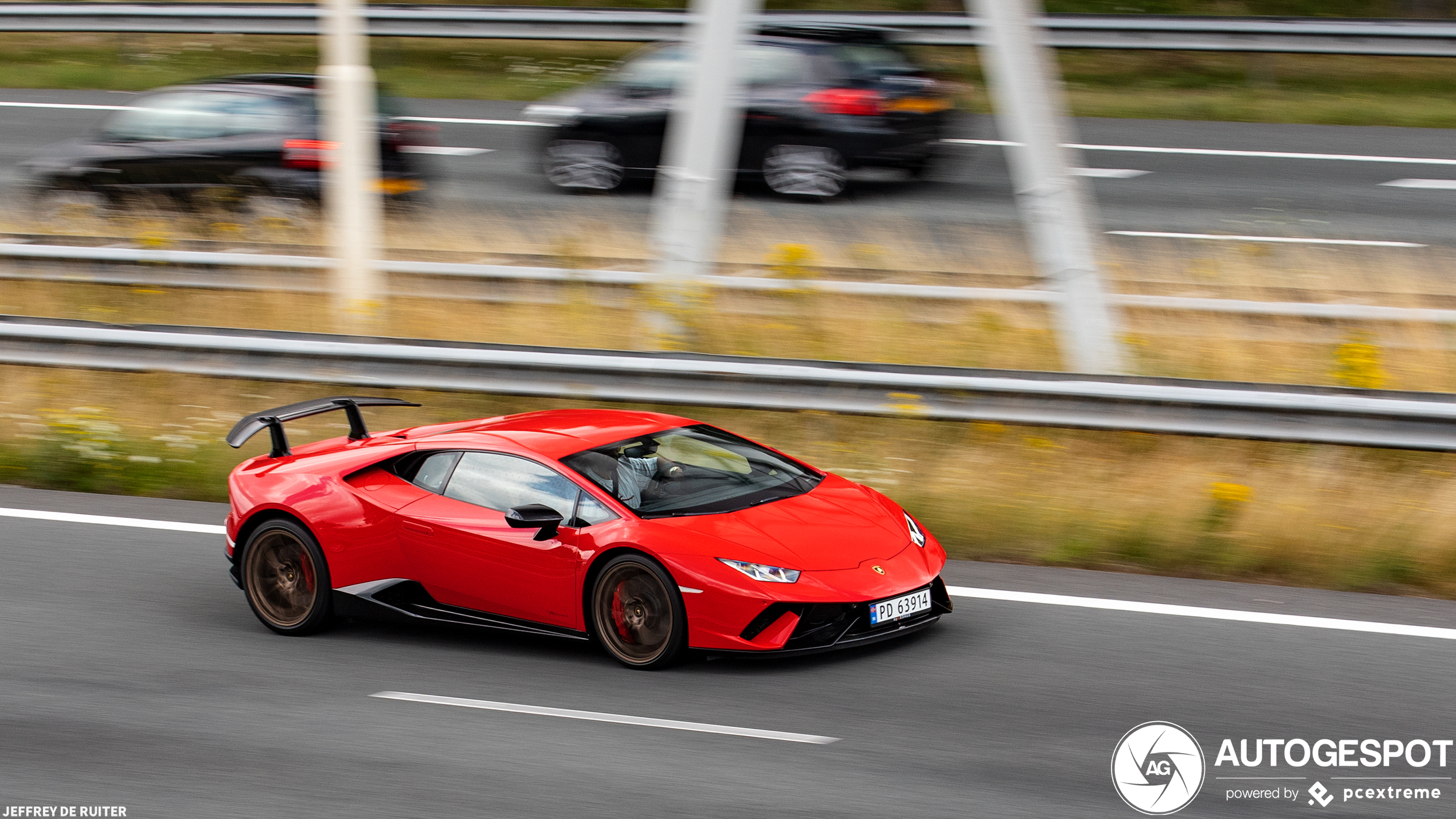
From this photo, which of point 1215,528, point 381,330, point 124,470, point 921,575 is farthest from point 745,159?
point 921,575

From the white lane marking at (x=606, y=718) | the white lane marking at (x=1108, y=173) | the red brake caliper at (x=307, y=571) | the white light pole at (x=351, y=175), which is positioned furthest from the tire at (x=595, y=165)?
the white lane marking at (x=606, y=718)

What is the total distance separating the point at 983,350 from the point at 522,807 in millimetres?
6245

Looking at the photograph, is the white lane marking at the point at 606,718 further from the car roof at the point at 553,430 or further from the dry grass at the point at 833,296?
the dry grass at the point at 833,296

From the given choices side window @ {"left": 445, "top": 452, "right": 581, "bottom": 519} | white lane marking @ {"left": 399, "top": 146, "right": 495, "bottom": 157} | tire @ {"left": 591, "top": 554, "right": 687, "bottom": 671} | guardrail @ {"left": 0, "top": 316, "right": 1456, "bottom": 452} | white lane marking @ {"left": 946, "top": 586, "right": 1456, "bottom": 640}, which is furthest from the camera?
white lane marking @ {"left": 399, "top": 146, "right": 495, "bottom": 157}

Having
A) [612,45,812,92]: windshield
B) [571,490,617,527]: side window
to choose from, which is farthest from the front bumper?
[612,45,812,92]: windshield

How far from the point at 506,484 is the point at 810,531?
144 cm

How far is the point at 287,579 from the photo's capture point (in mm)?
8109

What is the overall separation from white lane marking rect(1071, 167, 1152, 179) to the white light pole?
330 inches

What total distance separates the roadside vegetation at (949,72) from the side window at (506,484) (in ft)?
44.1

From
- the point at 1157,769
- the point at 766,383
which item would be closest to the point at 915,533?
the point at 1157,769

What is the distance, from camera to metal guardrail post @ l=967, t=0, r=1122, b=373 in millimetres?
10078

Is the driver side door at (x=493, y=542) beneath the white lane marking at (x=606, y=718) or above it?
above

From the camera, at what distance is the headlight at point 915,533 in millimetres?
7627

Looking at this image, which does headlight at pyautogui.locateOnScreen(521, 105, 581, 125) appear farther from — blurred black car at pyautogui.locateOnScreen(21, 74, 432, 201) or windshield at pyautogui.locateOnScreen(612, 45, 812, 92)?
blurred black car at pyautogui.locateOnScreen(21, 74, 432, 201)
